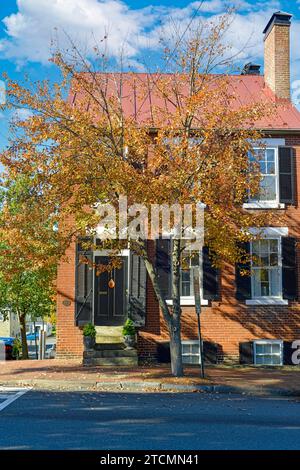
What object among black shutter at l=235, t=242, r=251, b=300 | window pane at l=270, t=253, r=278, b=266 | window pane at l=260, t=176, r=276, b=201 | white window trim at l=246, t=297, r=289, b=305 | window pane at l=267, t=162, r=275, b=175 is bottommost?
white window trim at l=246, t=297, r=289, b=305

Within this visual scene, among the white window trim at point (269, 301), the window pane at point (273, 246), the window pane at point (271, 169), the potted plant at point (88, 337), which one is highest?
the window pane at point (271, 169)

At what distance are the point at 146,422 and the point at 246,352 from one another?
30.5 ft

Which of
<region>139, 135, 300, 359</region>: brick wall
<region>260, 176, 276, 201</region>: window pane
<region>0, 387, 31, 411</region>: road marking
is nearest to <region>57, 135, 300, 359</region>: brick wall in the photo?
<region>139, 135, 300, 359</region>: brick wall

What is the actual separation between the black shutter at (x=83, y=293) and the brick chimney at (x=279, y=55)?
8.17m

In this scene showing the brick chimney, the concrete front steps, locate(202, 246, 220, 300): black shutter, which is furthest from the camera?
the brick chimney

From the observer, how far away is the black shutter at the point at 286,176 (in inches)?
712

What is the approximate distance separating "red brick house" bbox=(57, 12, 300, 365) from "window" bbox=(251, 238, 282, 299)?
3 cm

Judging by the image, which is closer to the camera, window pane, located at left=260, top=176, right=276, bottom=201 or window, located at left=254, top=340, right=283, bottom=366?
window, located at left=254, top=340, right=283, bottom=366

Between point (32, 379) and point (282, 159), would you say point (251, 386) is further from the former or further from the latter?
point (282, 159)

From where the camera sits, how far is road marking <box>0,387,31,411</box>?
433 inches

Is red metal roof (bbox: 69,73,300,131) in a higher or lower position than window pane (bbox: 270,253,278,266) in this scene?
higher

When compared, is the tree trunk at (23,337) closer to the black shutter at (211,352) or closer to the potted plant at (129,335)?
the potted plant at (129,335)

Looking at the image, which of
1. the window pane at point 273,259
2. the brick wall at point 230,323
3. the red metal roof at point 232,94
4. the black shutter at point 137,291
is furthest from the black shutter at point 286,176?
the black shutter at point 137,291

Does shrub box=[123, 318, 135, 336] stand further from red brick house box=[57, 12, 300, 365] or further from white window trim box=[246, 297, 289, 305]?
white window trim box=[246, 297, 289, 305]
